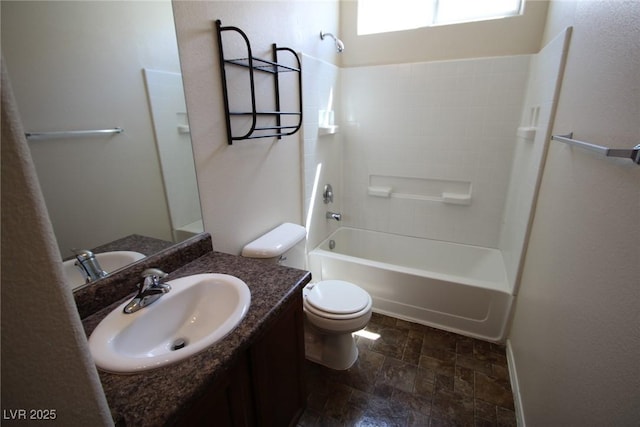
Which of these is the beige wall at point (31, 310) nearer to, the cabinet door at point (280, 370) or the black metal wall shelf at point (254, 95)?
the cabinet door at point (280, 370)

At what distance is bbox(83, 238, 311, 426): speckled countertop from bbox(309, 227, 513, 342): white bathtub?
123 centimetres

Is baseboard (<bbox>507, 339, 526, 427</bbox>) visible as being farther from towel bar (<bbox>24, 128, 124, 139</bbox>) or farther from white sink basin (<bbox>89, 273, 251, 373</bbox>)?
towel bar (<bbox>24, 128, 124, 139</bbox>)

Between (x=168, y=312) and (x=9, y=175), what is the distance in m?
0.82

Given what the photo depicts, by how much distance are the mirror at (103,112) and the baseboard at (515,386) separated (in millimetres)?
1821

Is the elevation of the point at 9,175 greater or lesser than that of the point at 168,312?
greater

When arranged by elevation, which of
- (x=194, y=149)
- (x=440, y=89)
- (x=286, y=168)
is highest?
(x=440, y=89)

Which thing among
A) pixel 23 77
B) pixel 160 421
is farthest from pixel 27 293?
pixel 23 77

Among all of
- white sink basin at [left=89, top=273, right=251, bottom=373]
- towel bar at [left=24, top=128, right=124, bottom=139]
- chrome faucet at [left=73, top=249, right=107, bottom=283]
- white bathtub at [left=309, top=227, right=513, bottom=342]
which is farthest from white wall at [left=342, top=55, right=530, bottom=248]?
chrome faucet at [left=73, top=249, right=107, bottom=283]

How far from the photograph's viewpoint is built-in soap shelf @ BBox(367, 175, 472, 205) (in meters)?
2.49

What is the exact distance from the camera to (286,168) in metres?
1.91

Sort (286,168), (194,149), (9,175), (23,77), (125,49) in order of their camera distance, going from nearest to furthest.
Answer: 1. (9,175)
2. (23,77)
3. (125,49)
4. (194,149)
5. (286,168)

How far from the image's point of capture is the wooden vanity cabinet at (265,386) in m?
0.80

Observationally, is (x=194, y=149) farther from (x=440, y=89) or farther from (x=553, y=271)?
(x=440, y=89)

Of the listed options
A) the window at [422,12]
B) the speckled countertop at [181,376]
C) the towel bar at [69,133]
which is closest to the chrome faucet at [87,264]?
the speckled countertop at [181,376]
